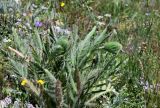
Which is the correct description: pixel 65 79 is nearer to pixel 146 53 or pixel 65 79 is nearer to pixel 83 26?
pixel 146 53

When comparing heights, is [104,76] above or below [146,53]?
below

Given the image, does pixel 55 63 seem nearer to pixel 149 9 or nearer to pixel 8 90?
pixel 8 90

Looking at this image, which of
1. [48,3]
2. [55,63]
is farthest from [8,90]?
[48,3]

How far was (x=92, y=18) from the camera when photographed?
190 inches

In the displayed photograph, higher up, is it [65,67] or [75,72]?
[65,67]

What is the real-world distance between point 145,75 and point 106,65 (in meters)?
0.46

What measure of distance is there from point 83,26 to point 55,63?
4.92 feet

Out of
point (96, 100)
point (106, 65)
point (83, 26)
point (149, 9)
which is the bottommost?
point (96, 100)

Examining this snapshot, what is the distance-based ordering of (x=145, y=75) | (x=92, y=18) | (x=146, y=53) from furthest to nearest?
(x=92, y=18) < (x=146, y=53) < (x=145, y=75)

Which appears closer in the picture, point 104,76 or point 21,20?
point 104,76

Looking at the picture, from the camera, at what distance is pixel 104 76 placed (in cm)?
305

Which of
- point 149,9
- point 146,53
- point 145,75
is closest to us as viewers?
point 145,75

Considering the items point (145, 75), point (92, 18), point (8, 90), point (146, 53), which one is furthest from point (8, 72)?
point (92, 18)

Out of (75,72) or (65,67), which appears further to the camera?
(65,67)
